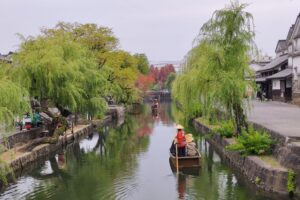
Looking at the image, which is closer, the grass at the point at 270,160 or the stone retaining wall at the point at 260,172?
the stone retaining wall at the point at 260,172

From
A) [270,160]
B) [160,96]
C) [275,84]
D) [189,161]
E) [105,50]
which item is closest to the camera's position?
[270,160]

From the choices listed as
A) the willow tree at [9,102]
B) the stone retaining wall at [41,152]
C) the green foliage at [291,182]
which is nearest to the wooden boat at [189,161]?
the green foliage at [291,182]

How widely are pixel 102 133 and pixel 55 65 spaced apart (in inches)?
445

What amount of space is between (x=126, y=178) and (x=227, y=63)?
6.75m

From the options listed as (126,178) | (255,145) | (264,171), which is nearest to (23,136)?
(126,178)

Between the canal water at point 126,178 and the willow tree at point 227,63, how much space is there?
276cm

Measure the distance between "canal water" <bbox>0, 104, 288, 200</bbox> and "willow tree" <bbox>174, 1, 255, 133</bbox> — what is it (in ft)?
9.04

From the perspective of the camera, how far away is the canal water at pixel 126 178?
13.9 m

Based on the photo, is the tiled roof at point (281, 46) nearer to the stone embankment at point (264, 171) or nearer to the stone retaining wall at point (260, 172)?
the stone retaining wall at point (260, 172)

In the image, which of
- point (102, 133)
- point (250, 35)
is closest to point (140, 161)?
point (250, 35)

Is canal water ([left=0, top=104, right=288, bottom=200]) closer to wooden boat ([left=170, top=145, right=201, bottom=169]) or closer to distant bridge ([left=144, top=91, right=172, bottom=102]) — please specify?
wooden boat ([left=170, top=145, right=201, bottom=169])

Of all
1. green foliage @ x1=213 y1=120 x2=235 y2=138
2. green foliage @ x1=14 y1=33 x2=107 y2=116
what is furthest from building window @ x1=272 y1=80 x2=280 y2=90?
green foliage @ x1=14 y1=33 x2=107 y2=116

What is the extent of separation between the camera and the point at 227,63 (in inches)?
724

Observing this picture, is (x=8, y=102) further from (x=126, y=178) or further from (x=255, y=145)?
(x=255, y=145)
